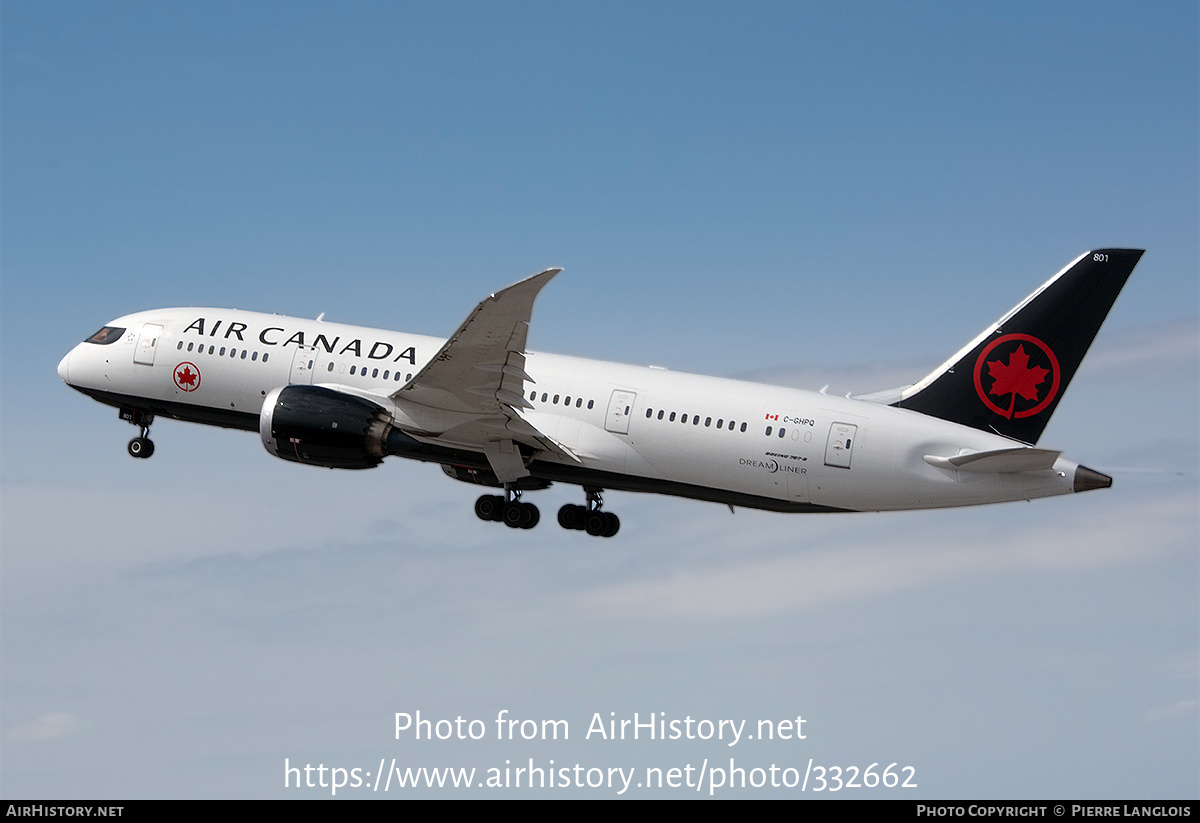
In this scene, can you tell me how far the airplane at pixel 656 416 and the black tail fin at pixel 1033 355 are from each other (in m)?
0.04

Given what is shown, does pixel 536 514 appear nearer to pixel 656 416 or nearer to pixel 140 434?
pixel 656 416

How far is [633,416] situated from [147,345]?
1811 cm

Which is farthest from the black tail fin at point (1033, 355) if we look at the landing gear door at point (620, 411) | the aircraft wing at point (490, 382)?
the aircraft wing at point (490, 382)

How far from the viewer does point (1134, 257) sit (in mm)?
41719

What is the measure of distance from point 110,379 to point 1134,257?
34.9m

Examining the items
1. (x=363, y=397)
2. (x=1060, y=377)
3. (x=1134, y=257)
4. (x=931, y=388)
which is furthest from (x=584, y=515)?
(x=1134, y=257)

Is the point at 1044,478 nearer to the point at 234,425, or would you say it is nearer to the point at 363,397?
the point at 363,397

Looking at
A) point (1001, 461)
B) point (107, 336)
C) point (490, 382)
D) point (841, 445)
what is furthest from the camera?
point (107, 336)

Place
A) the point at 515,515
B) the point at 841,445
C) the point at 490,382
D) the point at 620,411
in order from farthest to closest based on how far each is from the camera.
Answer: the point at 515,515, the point at 620,411, the point at 841,445, the point at 490,382

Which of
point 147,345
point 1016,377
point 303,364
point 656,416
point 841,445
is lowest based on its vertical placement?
point 841,445

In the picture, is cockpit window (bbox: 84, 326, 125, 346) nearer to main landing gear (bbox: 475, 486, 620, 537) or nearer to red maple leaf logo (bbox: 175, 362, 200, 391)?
red maple leaf logo (bbox: 175, 362, 200, 391)

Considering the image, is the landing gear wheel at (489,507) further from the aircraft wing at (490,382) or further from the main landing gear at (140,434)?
the main landing gear at (140,434)

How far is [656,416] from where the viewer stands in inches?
1727

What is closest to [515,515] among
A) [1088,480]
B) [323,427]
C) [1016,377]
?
[323,427]
